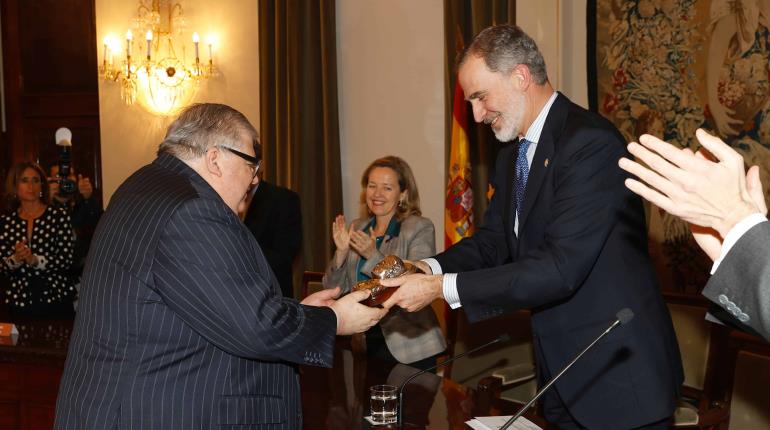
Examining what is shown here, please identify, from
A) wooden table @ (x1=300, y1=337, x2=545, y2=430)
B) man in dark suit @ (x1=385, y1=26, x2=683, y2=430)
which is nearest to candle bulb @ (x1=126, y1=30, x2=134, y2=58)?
wooden table @ (x1=300, y1=337, x2=545, y2=430)

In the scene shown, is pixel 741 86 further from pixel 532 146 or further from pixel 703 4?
pixel 532 146

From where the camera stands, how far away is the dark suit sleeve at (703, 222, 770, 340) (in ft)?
4.00

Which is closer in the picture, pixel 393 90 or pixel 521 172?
pixel 521 172

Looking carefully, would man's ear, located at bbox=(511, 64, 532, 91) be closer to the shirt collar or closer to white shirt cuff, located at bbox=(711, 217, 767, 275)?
the shirt collar

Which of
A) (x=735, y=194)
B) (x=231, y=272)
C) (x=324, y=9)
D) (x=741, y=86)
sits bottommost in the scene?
(x=231, y=272)

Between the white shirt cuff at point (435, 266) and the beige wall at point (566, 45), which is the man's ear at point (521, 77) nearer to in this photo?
the white shirt cuff at point (435, 266)

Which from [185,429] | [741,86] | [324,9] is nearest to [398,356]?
[185,429]

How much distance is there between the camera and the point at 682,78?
4.43m

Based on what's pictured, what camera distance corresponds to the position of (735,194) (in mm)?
1266

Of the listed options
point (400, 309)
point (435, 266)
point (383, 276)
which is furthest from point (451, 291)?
point (400, 309)

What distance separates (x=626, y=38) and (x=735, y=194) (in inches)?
144

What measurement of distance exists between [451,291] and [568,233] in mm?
433

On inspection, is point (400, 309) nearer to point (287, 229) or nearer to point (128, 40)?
point (287, 229)

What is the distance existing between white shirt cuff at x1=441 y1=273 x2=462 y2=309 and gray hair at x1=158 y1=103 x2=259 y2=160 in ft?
2.72
